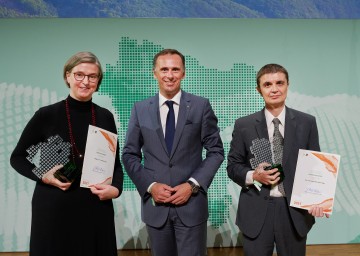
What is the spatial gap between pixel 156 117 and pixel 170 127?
0.37 feet

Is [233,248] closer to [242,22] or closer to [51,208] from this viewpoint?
[242,22]

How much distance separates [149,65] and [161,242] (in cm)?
248

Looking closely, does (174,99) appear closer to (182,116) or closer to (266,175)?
(182,116)

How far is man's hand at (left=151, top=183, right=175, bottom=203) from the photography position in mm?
2438

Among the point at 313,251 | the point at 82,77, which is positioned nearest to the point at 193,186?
the point at 82,77

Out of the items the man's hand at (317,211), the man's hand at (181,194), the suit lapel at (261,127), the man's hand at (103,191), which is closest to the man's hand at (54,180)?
the man's hand at (103,191)

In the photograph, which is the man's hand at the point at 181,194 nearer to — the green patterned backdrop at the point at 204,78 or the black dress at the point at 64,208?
the black dress at the point at 64,208

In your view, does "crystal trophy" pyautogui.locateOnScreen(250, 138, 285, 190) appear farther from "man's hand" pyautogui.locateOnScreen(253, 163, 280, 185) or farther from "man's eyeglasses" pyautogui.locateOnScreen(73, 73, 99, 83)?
"man's eyeglasses" pyautogui.locateOnScreen(73, 73, 99, 83)

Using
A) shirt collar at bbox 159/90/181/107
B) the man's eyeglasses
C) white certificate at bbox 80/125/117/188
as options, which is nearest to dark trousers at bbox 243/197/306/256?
shirt collar at bbox 159/90/181/107

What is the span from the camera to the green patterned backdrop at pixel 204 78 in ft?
14.7

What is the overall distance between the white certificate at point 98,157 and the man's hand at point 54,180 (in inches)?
3.5

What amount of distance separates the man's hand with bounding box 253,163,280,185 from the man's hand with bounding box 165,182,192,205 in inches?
16.6

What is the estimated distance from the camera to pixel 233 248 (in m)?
4.65

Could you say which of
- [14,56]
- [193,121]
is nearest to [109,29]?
[14,56]
